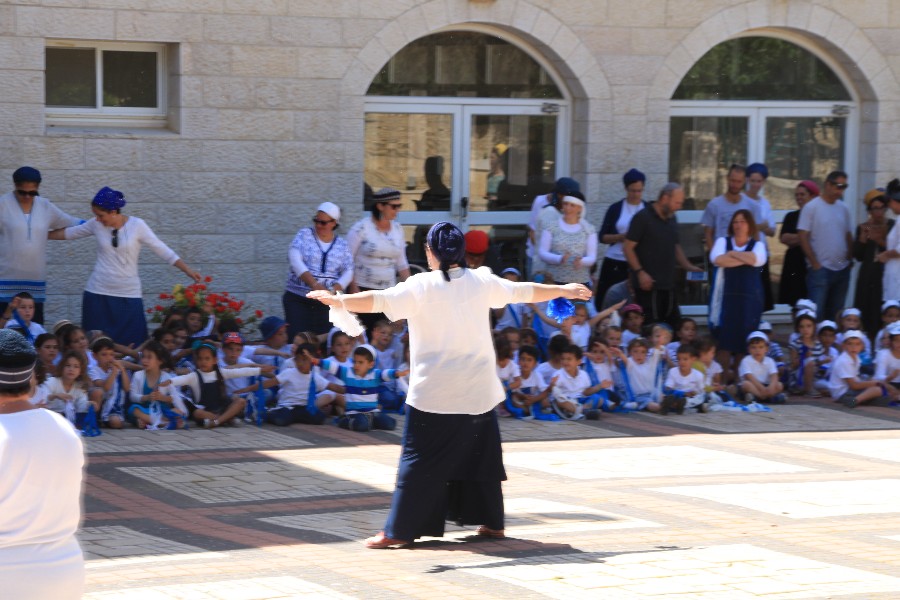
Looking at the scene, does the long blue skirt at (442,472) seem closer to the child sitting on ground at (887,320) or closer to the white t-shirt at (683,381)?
the white t-shirt at (683,381)

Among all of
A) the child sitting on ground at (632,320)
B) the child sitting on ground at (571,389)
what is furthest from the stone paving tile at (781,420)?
the child sitting on ground at (632,320)

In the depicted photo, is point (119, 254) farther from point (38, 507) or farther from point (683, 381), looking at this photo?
point (38, 507)

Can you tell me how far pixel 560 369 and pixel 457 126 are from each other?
4.01 meters

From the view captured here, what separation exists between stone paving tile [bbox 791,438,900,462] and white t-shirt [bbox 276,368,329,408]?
3630mm

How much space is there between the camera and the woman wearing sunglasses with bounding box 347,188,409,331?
44.0ft

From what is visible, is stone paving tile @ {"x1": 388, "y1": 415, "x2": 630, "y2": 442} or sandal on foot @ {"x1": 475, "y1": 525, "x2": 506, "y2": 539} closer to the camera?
sandal on foot @ {"x1": 475, "y1": 525, "x2": 506, "y2": 539}

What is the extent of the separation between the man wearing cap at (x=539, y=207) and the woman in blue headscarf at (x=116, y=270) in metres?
3.25

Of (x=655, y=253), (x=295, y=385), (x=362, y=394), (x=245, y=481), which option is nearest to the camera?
(x=245, y=481)

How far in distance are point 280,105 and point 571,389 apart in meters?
4.09

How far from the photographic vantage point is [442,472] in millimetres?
8125

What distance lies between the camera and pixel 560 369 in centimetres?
1273

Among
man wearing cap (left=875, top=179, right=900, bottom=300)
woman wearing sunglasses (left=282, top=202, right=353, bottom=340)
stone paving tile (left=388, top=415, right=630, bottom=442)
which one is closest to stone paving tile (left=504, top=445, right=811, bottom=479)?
stone paving tile (left=388, top=415, right=630, bottom=442)

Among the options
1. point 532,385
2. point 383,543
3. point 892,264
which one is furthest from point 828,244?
point 383,543

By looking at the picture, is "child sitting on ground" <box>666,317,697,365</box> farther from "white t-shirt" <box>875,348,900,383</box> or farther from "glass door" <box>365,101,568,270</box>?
"glass door" <box>365,101,568,270</box>
